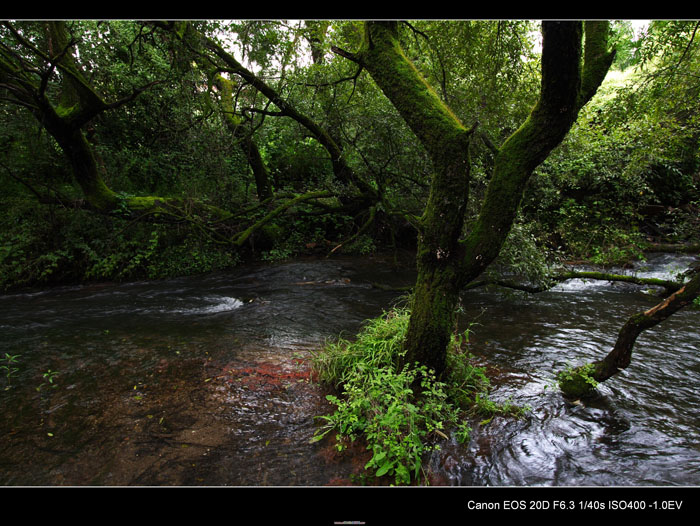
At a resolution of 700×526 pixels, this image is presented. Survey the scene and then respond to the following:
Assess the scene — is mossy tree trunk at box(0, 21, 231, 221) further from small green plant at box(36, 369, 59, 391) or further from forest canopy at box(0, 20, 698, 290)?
small green plant at box(36, 369, 59, 391)

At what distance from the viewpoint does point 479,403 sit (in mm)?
3652

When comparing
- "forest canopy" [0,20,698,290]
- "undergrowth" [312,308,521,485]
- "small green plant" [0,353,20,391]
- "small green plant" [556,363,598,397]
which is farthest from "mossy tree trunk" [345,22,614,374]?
"small green plant" [0,353,20,391]

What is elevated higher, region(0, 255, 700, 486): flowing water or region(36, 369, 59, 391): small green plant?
region(36, 369, 59, 391): small green plant

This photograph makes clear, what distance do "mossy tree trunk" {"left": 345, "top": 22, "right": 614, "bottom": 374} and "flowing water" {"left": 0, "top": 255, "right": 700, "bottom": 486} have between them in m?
1.29

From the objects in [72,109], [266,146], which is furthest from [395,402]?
[266,146]

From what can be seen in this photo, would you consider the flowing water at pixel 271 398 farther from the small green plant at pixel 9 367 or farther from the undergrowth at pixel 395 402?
the undergrowth at pixel 395 402

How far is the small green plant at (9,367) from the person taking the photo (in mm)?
4449

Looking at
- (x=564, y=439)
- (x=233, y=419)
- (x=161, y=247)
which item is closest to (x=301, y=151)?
(x=161, y=247)

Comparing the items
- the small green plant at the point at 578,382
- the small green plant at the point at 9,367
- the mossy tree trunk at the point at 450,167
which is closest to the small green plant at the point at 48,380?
the small green plant at the point at 9,367

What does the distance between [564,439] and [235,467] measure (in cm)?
310

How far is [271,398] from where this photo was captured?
397 centimetres

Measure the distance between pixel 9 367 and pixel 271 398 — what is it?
389 centimetres

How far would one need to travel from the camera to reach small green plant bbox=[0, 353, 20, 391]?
4.45 metres
